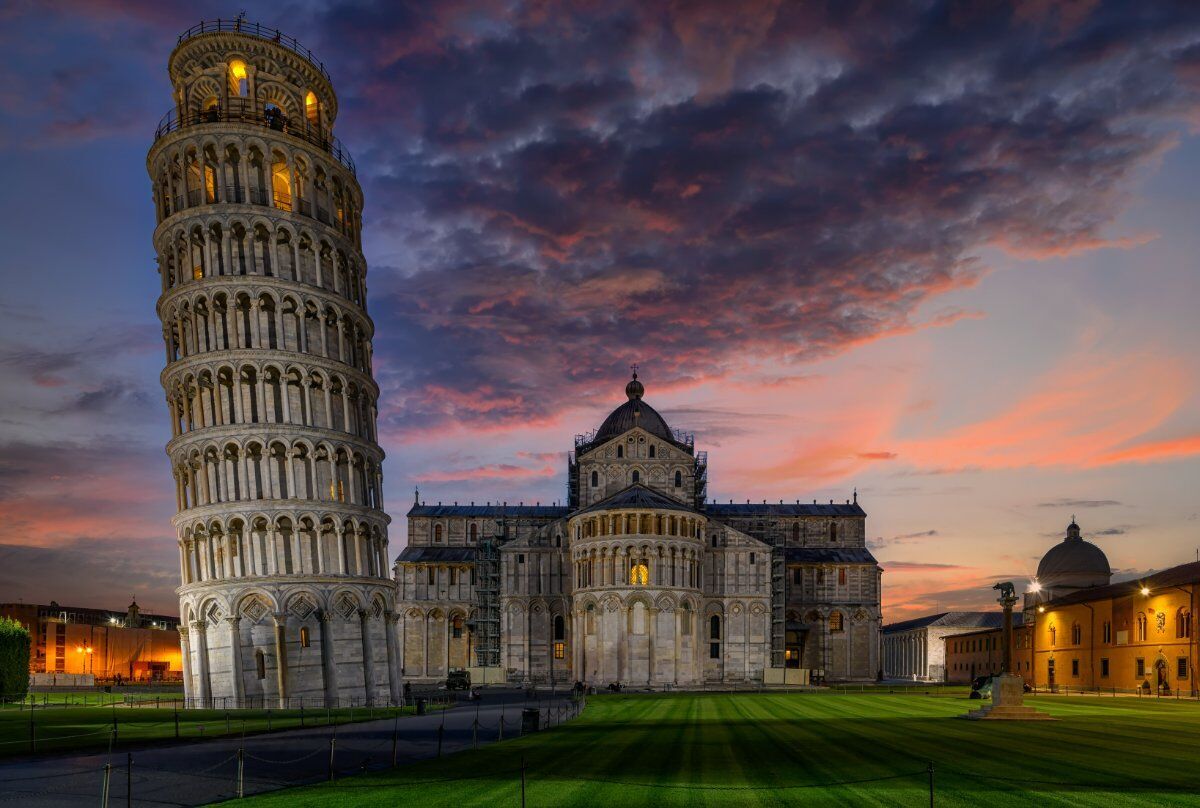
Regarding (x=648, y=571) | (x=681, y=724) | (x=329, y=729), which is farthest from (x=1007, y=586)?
(x=648, y=571)

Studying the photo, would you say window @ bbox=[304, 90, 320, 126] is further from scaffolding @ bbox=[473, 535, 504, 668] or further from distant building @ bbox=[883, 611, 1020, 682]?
distant building @ bbox=[883, 611, 1020, 682]

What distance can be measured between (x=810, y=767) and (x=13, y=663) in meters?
63.2

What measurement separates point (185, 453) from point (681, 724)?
3770cm

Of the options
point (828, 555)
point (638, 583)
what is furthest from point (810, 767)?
point (828, 555)

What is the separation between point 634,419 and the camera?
352 ft

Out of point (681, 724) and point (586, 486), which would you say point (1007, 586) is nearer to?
point (681, 724)

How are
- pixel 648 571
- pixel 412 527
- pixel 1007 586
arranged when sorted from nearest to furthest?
pixel 1007 586
pixel 648 571
pixel 412 527

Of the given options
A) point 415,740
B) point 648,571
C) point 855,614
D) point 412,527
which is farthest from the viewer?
point 412,527

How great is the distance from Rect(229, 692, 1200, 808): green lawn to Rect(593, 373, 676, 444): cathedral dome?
6559cm

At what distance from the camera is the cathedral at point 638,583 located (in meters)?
88.1

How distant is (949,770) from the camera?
24406 millimetres

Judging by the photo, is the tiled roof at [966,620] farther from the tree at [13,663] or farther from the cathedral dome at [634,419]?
the tree at [13,663]

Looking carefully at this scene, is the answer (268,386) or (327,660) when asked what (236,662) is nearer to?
(327,660)

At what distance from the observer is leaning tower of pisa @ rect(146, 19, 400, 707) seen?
187ft
